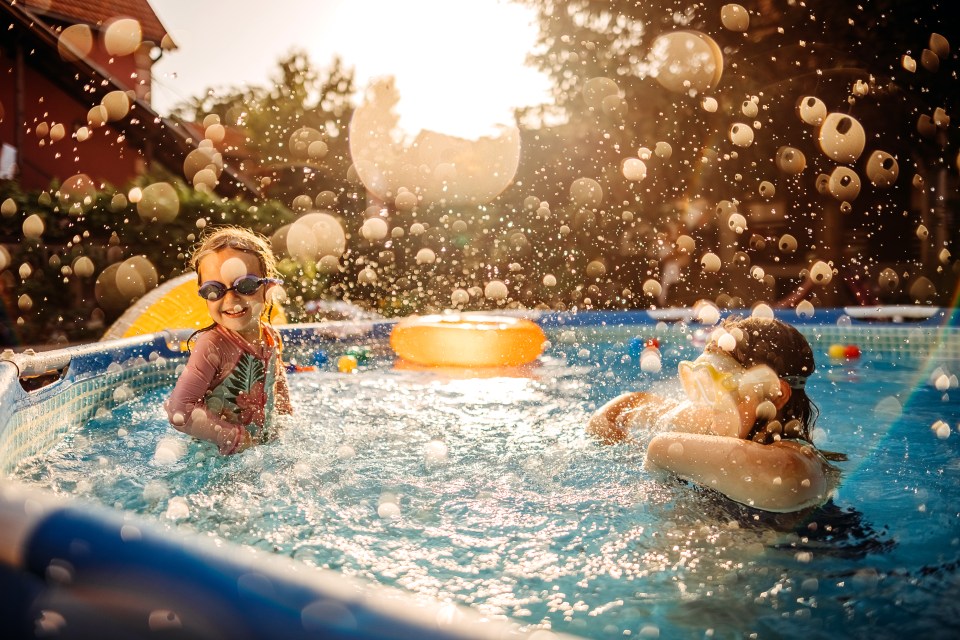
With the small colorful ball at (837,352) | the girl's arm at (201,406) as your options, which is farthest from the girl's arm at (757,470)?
the small colorful ball at (837,352)

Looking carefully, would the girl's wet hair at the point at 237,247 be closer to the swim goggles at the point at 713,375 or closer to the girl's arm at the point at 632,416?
the girl's arm at the point at 632,416

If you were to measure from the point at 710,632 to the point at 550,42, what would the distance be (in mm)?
12950

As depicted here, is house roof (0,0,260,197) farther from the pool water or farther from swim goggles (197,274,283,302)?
swim goggles (197,274,283,302)

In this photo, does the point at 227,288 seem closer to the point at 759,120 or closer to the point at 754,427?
the point at 754,427

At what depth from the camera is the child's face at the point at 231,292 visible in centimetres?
320

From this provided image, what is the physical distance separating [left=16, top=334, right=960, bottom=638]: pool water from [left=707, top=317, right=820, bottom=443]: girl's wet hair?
308mm

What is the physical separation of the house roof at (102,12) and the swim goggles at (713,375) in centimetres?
1502

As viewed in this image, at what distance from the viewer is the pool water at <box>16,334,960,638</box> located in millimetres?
1859

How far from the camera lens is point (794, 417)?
102 inches

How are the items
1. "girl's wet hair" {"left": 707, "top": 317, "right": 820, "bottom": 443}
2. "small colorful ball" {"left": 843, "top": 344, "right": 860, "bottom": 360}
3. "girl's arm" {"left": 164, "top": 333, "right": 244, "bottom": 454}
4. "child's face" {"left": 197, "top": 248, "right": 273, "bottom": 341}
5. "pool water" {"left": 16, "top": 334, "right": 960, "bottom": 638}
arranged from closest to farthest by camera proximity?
"pool water" {"left": 16, "top": 334, "right": 960, "bottom": 638}
"girl's wet hair" {"left": 707, "top": 317, "right": 820, "bottom": 443}
"girl's arm" {"left": 164, "top": 333, "right": 244, "bottom": 454}
"child's face" {"left": 197, "top": 248, "right": 273, "bottom": 341}
"small colorful ball" {"left": 843, "top": 344, "right": 860, "bottom": 360}

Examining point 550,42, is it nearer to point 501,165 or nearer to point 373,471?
point 501,165

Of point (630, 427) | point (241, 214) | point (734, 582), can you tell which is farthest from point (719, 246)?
point (734, 582)

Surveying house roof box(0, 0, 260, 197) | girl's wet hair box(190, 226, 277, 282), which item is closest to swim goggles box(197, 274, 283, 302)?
girl's wet hair box(190, 226, 277, 282)

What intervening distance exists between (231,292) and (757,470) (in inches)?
90.1
